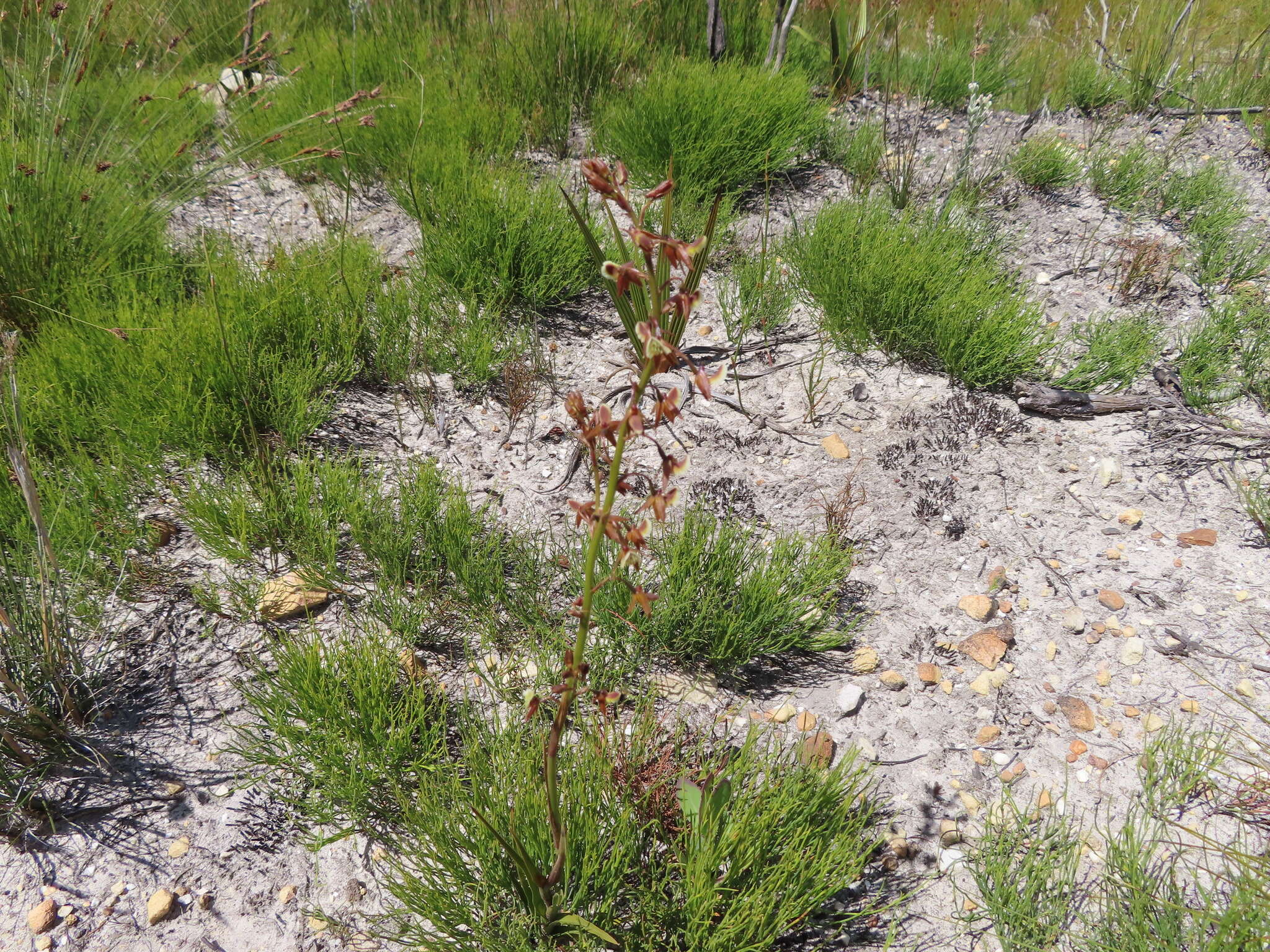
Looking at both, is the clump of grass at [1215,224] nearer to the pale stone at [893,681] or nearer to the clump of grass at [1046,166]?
the clump of grass at [1046,166]

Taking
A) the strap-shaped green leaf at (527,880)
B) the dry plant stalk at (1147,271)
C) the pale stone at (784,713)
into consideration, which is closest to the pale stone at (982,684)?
the pale stone at (784,713)

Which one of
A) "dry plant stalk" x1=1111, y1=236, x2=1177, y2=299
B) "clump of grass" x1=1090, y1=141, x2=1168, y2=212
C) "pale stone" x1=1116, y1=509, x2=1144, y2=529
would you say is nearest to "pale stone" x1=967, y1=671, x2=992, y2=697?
"pale stone" x1=1116, y1=509, x2=1144, y2=529

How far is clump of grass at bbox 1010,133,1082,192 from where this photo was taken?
3.75 meters

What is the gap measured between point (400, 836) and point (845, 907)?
1077mm

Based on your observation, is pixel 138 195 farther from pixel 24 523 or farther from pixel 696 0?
pixel 696 0

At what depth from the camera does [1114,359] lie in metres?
2.83

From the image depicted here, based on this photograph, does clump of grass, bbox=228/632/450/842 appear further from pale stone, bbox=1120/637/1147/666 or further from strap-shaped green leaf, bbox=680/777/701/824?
pale stone, bbox=1120/637/1147/666

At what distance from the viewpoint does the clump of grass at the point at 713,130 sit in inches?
141

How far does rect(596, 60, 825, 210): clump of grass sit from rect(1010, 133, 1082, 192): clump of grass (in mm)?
1093

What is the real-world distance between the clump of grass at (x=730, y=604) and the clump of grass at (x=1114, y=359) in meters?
1.38

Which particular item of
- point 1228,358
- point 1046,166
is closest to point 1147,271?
point 1228,358

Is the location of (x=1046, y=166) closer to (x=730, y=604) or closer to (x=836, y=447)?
(x=836, y=447)

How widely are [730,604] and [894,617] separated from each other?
1.87ft

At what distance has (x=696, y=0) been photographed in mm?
4859
